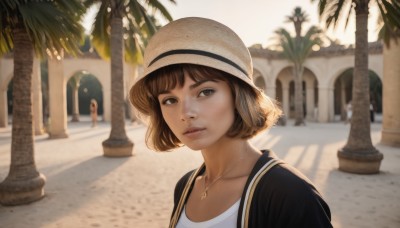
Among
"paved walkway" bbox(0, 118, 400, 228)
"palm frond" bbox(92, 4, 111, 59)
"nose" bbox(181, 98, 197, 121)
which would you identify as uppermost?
"palm frond" bbox(92, 4, 111, 59)

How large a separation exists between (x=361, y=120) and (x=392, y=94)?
5.75 m

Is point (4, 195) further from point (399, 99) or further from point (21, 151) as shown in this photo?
point (399, 99)

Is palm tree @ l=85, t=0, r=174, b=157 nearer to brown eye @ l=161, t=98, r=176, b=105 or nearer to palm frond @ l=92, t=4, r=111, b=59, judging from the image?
palm frond @ l=92, t=4, r=111, b=59

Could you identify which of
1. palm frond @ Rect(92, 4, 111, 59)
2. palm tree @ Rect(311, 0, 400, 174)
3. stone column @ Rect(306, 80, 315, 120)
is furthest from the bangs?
stone column @ Rect(306, 80, 315, 120)

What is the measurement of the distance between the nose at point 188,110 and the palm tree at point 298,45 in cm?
2027

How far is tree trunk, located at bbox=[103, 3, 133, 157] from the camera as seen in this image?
9219mm

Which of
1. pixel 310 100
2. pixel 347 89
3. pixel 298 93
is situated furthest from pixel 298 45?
pixel 347 89

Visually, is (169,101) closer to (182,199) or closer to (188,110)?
(188,110)

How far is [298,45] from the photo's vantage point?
2038 cm

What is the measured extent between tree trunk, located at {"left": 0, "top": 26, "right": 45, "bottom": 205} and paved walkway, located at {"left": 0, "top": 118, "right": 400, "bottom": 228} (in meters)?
0.26

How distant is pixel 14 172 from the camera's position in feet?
17.7

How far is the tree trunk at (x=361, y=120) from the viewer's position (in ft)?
23.8

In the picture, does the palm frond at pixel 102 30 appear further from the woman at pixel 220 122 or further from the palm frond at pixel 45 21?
the woman at pixel 220 122

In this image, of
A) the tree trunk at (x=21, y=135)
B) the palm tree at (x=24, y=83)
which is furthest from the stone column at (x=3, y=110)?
the tree trunk at (x=21, y=135)
